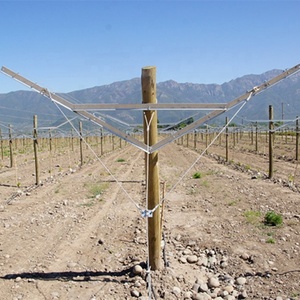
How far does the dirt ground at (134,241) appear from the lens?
5.11 metres

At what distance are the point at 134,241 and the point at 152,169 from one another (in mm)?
2177

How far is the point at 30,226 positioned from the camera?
26.2 ft

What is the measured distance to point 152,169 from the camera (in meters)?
5.29

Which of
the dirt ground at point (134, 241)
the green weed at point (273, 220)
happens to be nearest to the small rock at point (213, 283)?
the dirt ground at point (134, 241)

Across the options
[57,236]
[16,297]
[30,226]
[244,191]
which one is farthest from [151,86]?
[244,191]

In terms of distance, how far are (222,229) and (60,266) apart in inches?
135

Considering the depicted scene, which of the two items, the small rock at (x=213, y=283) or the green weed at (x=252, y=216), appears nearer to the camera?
the small rock at (x=213, y=283)

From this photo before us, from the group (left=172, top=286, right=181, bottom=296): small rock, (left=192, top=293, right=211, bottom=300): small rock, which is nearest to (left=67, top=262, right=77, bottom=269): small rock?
(left=172, top=286, right=181, bottom=296): small rock

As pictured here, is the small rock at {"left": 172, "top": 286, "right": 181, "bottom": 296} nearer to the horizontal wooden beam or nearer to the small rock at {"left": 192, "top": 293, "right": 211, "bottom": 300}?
the small rock at {"left": 192, "top": 293, "right": 211, "bottom": 300}

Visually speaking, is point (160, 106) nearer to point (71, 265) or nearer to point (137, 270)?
point (137, 270)

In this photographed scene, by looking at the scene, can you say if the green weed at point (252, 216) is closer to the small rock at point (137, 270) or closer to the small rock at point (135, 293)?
the small rock at point (137, 270)

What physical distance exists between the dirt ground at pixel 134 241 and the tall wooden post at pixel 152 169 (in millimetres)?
247

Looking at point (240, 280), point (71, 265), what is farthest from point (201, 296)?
point (71, 265)

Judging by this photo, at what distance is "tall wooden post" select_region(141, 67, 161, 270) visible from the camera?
5.22 m
